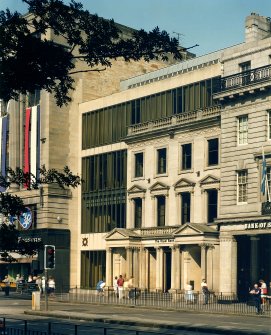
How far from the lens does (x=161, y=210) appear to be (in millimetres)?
68375

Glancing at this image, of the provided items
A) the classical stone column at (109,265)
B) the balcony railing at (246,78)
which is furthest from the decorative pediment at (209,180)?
the classical stone column at (109,265)

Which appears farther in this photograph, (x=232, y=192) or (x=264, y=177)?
(x=232, y=192)

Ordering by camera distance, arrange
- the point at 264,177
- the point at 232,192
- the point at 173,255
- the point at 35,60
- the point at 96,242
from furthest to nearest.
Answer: the point at 96,242, the point at 173,255, the point at 232,192, the point at 264,177, the point at 35,60

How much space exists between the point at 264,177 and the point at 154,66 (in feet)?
110

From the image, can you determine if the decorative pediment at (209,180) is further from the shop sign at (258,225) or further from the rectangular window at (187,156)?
the shop sign at (258,225)

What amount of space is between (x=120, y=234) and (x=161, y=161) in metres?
6.88

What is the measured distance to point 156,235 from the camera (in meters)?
67.1

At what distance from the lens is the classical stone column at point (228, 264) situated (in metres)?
58.4

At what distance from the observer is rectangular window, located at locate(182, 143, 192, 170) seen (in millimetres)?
66375

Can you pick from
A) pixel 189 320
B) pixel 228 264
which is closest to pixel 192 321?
pixel 189 320

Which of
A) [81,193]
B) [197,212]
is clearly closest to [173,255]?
[197,212]

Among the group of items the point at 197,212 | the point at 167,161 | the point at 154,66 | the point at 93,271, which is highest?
the point at 154,66

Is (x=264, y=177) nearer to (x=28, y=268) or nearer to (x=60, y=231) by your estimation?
(x=60, y=231)

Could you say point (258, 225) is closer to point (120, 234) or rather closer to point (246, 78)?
point (246, 78)
